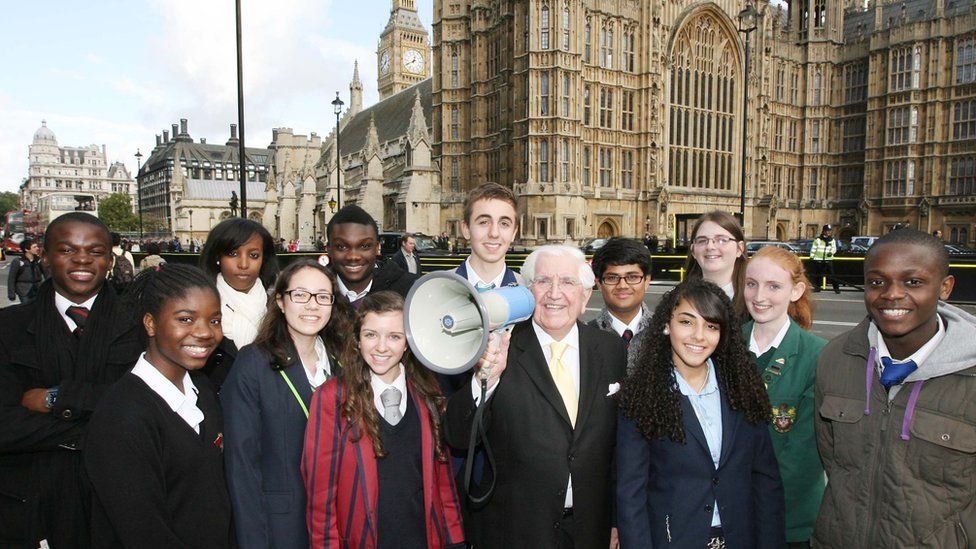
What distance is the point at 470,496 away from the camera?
3057mm

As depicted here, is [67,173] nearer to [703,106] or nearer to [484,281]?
[703,106]

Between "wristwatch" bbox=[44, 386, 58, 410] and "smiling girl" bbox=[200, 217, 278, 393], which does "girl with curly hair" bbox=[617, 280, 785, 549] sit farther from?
"wristwatch" bbox=[44, 386, 58, 410]

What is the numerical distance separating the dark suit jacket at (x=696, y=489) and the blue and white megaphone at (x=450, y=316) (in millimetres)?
937

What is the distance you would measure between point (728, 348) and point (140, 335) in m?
3.07

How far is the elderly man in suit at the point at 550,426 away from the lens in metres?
2.90

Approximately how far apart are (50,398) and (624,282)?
3.21m

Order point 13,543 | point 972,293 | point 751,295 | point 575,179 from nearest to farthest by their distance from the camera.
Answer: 1. point 13,543
2. point 751,295
3. point 972,293
4. point 575,179

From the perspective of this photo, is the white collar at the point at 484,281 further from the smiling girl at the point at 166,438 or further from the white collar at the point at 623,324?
the smiling girl at the point at 166,438

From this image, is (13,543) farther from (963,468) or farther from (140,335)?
(963,468)

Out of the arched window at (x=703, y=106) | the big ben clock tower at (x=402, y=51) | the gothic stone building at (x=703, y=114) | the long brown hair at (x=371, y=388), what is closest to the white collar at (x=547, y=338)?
the long brown hair at (x=371, y=388)

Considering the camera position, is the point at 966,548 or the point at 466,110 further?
the point at 466,110

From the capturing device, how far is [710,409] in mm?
3018

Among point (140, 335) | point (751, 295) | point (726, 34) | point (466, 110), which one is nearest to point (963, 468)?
point (751, 295)

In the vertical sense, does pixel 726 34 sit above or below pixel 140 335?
above
